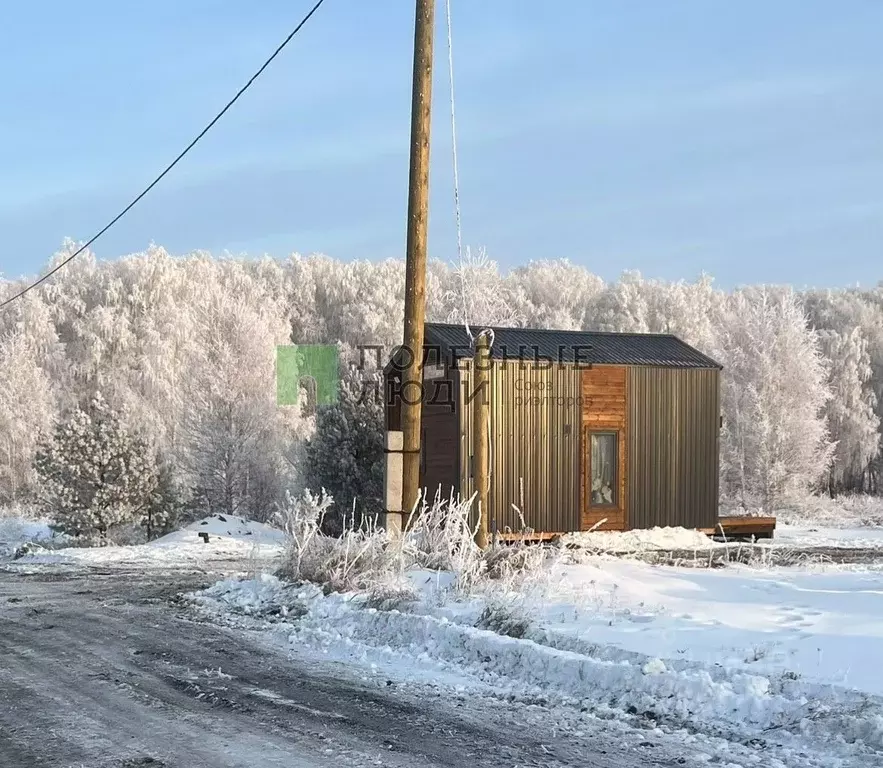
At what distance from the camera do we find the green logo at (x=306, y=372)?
43.9m

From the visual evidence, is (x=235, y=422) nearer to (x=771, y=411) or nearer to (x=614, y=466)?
(x=614, y=466)

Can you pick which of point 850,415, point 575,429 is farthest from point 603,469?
point 850,415

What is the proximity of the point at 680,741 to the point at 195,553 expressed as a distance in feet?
52.6

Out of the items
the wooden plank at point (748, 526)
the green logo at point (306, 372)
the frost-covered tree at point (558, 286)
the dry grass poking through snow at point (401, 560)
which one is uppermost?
the frost-covered tree at point (558, 286)

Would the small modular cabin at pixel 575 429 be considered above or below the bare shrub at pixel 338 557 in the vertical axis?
above

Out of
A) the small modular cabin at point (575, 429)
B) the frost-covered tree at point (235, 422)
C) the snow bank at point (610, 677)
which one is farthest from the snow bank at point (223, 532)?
the snow bank at point (610, 677)

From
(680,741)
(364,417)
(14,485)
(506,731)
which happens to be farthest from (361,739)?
(14,485)

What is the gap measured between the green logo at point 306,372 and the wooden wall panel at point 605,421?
2114 cm

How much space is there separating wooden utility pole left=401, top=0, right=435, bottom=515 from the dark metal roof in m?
8.48

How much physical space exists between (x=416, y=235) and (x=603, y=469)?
11.2 m

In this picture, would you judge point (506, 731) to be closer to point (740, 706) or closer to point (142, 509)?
point (740, 706)

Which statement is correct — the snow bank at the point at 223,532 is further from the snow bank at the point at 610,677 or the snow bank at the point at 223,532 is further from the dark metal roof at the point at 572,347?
the snow bank at the point at 610,677

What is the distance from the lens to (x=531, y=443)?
2083cm

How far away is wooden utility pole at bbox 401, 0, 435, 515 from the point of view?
463 inches
